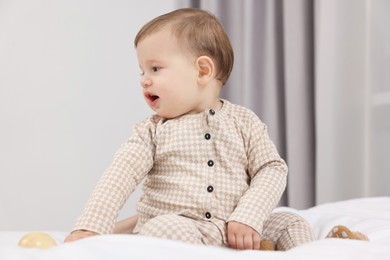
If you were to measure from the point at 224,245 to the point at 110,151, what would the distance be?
5.25 feet

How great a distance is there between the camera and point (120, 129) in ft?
8.51

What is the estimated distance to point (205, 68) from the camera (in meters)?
1.16

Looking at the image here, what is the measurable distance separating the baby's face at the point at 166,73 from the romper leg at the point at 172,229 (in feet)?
0.86

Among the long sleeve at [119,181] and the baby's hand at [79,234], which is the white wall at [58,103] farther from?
the baby's hand at [79,234]

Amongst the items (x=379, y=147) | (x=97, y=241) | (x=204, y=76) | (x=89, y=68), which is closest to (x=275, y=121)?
(x=379, y=147)

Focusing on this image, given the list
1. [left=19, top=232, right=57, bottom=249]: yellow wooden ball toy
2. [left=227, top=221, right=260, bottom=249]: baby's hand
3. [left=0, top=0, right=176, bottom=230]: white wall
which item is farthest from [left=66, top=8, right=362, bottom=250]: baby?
[left=0, top=0, right=176, bottom=230]: white wall

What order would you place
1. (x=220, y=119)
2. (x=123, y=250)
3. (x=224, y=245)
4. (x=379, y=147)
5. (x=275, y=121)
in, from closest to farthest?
(x=123, y=250), (x=224, y=245), (x=220, y=119), (x=379, y=147), (x=275, y=121)

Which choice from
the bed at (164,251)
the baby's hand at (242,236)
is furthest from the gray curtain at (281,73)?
the baby's hand at (242,236)

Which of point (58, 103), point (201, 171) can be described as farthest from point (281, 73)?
point (201, 171)

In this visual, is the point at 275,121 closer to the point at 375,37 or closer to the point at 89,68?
the point at 375,37

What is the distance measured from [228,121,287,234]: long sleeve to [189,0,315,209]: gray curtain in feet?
4.03

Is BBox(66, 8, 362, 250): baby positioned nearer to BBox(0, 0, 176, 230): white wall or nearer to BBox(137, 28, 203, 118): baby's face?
BBox(137, 28, 203, 118): baby's face

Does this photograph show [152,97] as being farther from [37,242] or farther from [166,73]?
[37,242]

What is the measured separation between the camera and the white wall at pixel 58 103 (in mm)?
2453
